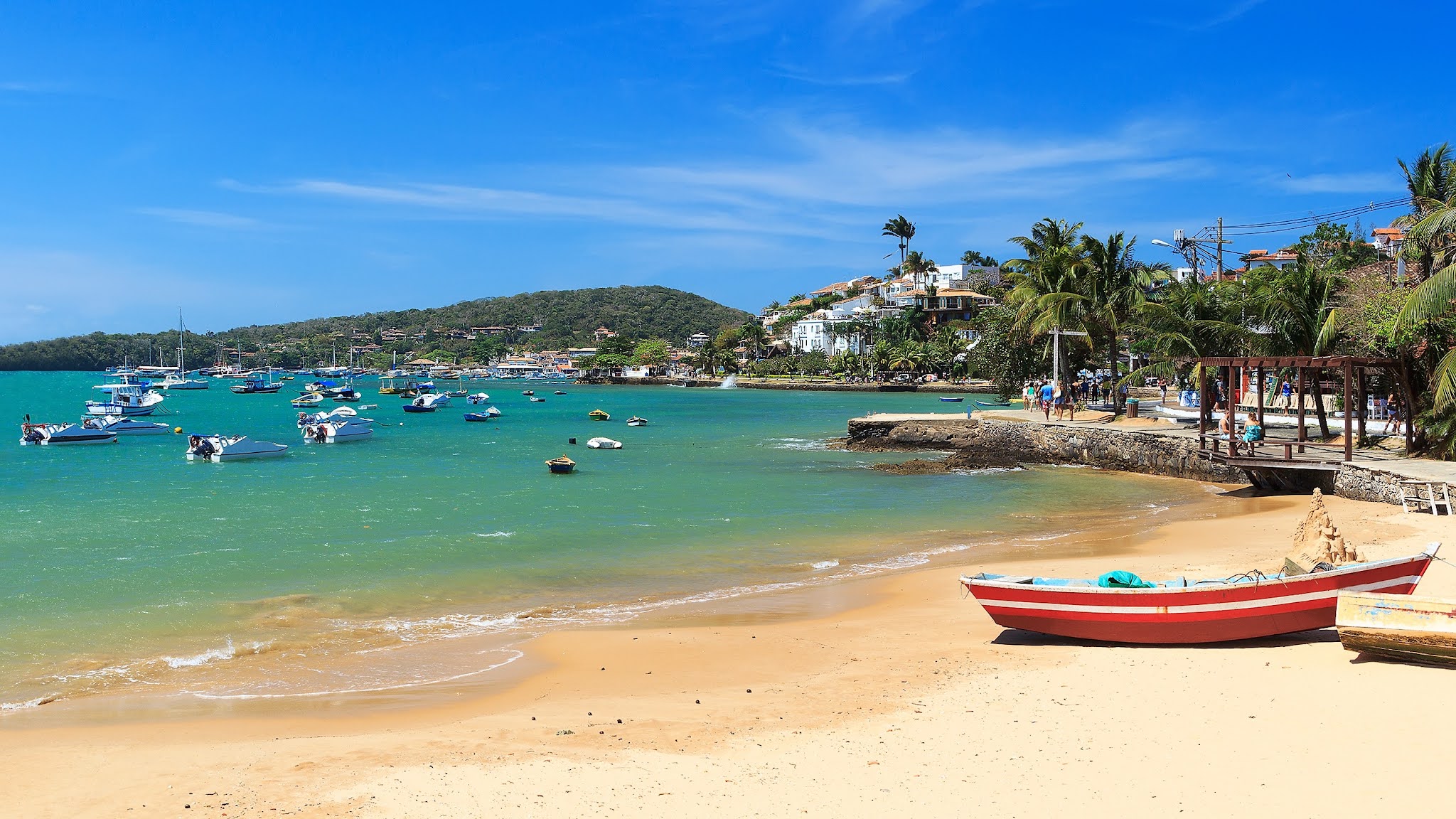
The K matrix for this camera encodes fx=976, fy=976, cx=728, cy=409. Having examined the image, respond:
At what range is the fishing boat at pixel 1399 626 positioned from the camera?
29.3 ft

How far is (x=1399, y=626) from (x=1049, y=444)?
96.4 ft

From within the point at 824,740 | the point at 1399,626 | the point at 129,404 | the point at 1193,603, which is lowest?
the point at 824,740

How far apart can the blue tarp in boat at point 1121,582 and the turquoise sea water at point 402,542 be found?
662cm

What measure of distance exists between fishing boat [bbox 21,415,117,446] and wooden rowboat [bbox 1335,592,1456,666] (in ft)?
185

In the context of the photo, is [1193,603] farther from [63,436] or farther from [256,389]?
[256,389]

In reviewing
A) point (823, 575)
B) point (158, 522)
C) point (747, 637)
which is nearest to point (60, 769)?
point (747, 637)

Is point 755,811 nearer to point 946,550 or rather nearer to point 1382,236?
point 946,550

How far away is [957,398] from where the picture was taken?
93.9m

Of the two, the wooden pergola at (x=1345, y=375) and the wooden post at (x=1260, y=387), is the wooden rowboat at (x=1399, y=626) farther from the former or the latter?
the wooden post at (x=1260, y=387)

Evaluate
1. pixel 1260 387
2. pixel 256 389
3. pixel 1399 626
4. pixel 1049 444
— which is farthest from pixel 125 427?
pixel 256 389

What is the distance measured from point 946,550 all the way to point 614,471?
1912 cm

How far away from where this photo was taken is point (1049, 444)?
37.8m

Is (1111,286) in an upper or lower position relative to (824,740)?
upper

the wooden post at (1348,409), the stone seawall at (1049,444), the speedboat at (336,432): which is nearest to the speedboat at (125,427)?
the speedboat at (336,432)
